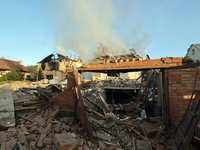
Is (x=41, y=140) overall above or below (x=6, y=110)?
below

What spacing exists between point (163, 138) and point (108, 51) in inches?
969

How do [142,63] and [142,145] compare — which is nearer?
[142,145]

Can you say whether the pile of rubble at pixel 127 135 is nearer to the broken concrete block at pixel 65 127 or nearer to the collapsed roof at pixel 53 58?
the broken concrete block at pixel 65 127

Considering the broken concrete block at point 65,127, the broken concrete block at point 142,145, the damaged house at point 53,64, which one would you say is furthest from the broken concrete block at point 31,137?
the damaged house at point 53,64

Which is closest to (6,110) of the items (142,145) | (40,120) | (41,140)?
(40,120)

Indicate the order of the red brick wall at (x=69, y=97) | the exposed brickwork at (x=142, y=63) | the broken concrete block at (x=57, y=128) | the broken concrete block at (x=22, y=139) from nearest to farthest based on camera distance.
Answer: the broken concrete block at (x=22, y=139) → the broken concrete block at (x=57, y=128) → the exposed brickwork at (x=142, y=63) → the red brick wall at (x=69, y=97)

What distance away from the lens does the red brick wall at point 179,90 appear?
3.97m

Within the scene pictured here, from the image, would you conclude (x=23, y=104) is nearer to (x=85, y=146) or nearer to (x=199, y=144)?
(x=85, y=146)

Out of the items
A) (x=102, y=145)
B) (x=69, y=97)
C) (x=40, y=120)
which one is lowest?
(x=102, y=145)

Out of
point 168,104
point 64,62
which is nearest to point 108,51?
point 64,62

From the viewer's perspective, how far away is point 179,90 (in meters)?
4.04

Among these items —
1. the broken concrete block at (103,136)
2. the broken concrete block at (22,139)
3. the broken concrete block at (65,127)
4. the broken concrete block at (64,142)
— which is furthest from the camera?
the broken concrete block at (65,127)

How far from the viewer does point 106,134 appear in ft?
12.8

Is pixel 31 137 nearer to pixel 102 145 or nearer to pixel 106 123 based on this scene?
pixel 102 145
